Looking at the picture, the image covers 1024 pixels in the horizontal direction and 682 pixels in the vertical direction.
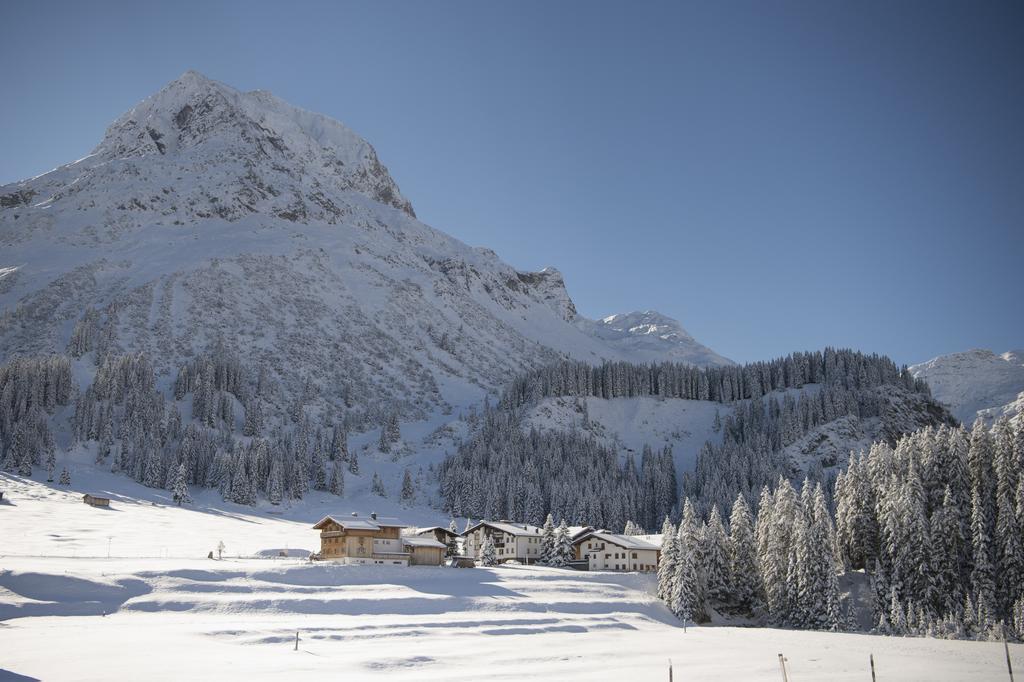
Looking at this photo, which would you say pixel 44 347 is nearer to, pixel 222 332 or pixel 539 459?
pixel 222 332

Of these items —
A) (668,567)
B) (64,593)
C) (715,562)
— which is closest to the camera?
(64,593)

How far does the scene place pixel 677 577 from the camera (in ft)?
219

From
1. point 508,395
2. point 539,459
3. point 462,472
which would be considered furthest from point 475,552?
point 508,395

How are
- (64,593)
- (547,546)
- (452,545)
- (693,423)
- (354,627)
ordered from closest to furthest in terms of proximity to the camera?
(354,627) → (64,593) → (547,546) → (452,545) → (693,423)

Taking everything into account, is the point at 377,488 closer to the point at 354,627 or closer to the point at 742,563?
the point at 742,563

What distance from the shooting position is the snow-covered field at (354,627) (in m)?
36.8

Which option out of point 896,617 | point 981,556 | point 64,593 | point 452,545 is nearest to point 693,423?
point 452,545

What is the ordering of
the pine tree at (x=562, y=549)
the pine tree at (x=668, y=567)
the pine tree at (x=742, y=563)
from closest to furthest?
1. the pine tree at (x=668, y=567)
2. the pine tree at (x=742, y=563)
3. the pine tree at (x=562, y=549)

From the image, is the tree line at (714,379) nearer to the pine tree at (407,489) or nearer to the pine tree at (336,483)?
the pine tree at (407,489)

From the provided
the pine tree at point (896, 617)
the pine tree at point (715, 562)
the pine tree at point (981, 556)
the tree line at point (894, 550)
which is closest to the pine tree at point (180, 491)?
the tree line at point (894, 550)

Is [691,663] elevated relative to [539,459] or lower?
lower

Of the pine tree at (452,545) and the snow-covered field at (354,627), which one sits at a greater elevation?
the pine tree at (452,545)

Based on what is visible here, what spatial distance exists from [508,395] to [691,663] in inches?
5576

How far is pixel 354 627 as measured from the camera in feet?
157
